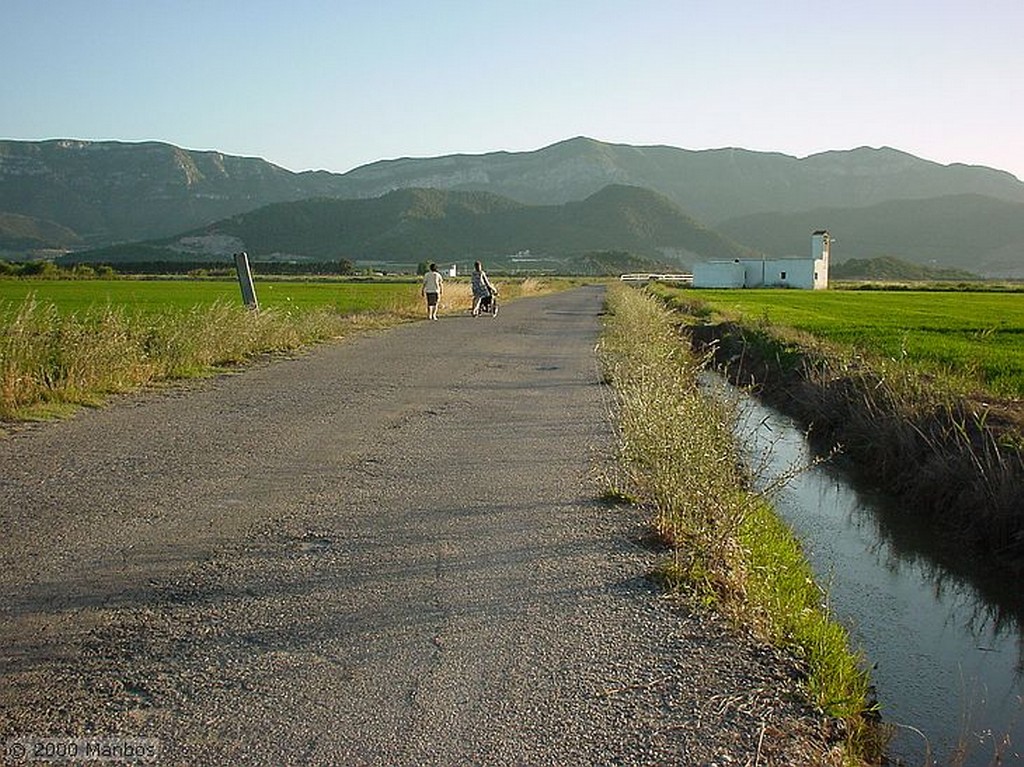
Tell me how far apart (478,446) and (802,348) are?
12.3m

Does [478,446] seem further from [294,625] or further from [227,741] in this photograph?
[227,741]

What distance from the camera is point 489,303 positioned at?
33750 millimetres

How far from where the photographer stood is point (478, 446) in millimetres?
9852

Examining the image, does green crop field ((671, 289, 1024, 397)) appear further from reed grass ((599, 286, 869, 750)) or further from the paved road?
the paved road

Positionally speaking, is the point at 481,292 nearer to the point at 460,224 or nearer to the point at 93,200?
the point at 460,224

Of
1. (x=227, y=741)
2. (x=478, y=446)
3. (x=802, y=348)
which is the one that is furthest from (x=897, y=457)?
(x=227, y=741)

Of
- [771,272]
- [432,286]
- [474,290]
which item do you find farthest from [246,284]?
[771,272]

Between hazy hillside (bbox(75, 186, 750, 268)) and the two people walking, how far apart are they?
368 ft

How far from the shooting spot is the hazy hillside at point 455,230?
14588 centimetres

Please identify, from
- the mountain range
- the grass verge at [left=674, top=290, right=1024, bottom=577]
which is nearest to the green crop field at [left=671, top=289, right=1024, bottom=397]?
the grass verge at [left=674, top=290, right=1024, bottom=577]

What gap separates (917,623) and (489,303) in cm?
2699

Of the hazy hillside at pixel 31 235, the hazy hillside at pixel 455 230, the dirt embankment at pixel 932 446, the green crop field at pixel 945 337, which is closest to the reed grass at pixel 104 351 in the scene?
the dirt embankment at pixel 932 446

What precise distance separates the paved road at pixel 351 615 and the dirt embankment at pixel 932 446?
3.66 metres

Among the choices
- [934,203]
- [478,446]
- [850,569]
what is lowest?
[850,569]
